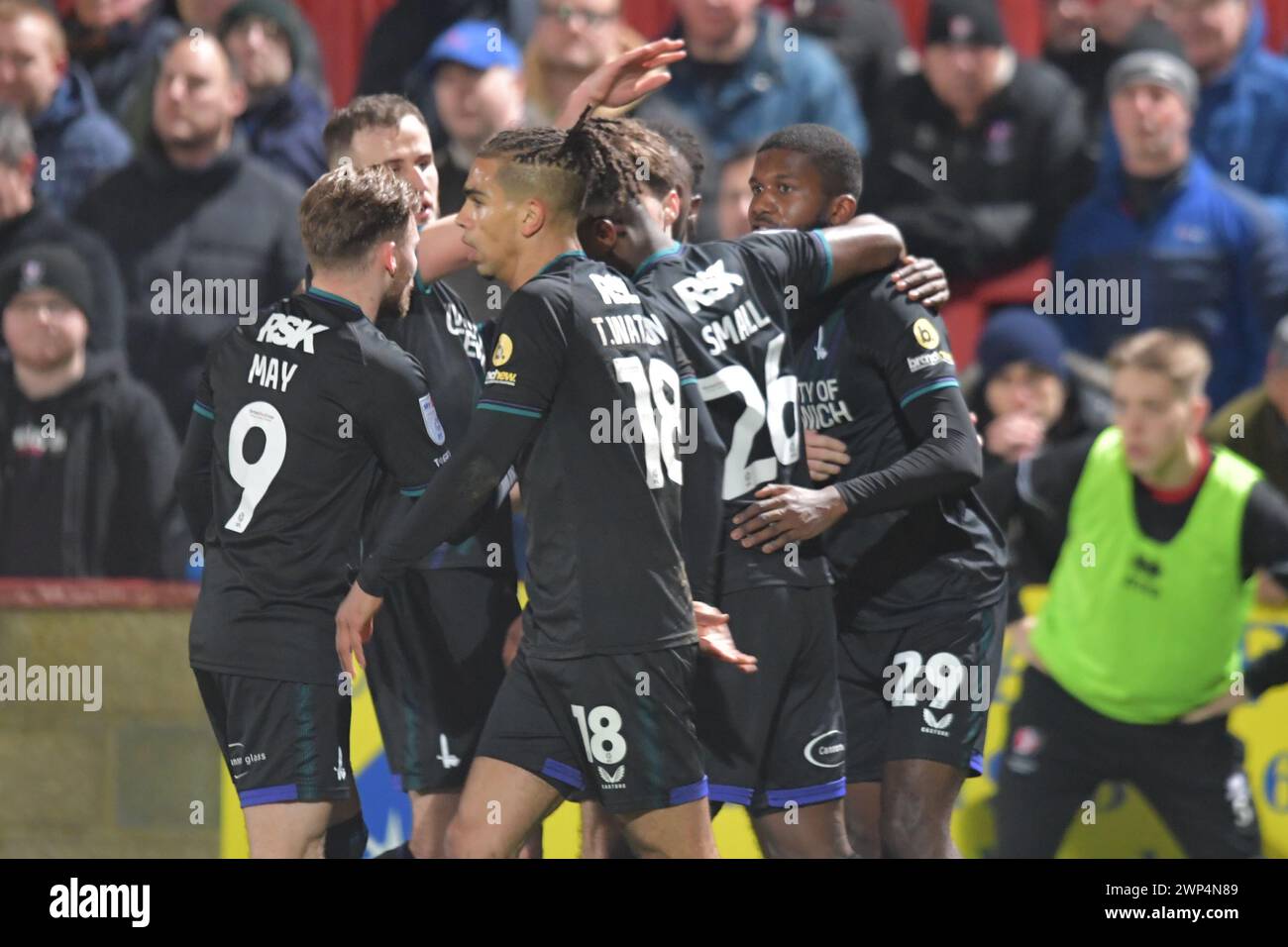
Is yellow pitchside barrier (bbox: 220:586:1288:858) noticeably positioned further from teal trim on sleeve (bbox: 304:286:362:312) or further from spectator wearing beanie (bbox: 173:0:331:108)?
spectator wearing beanie (bbox: 173:0:331:108)

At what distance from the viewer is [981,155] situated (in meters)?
7.66

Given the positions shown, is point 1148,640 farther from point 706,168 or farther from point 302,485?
point 302,485

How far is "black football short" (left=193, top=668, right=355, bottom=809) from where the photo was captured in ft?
16.6

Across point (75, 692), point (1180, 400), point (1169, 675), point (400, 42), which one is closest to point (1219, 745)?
point (1169, 675)

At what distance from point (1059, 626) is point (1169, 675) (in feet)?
1.24

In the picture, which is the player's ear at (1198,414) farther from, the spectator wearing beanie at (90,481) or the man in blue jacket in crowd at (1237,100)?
the spectator wearing beanie at (90,481)

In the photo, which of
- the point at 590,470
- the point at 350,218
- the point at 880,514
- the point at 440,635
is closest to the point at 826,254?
the point at 880,514

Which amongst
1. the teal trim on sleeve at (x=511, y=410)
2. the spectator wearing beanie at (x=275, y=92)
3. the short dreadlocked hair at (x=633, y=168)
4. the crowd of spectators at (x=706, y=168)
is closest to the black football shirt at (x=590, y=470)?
the teal trim on sleeve at (x=511, y=410)

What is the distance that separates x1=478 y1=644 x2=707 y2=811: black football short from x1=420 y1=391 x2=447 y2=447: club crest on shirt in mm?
642

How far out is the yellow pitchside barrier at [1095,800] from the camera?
6352 mm

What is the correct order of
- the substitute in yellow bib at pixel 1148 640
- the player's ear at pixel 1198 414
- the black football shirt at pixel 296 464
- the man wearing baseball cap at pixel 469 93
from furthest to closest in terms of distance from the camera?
the man wearing baseball cap at pixel 469 93, the player's ear at pixel 1198 414, the substitute in yellow bib at pixel 1148 640, the black football shirt at pixel 296 464

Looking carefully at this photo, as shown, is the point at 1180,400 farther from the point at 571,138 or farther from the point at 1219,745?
the point at 571,138

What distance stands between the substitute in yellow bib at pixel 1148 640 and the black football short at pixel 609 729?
2.00 metres

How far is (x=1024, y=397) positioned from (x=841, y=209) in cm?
176
